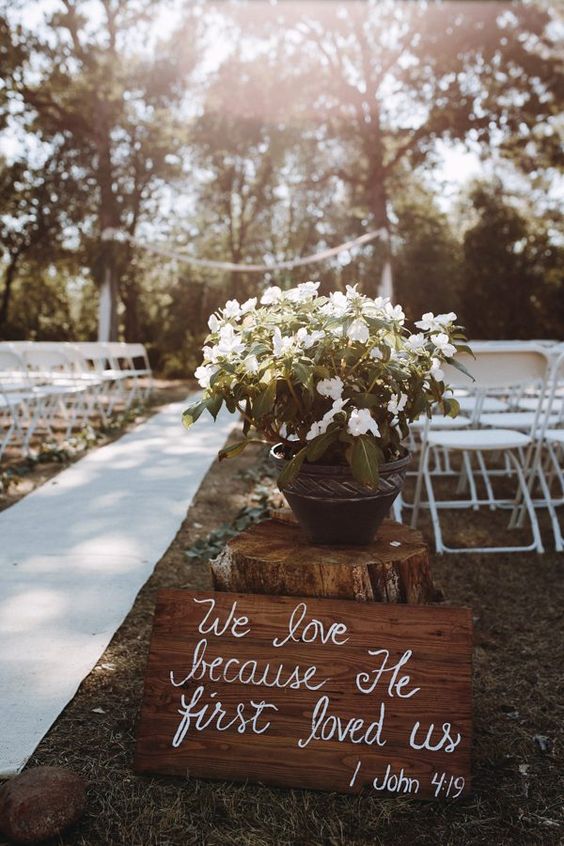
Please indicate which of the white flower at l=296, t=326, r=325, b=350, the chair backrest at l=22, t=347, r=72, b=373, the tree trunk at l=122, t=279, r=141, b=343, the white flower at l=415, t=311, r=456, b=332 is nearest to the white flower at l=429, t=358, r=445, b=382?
the white flower at l=415, t=311, r=456, b=332

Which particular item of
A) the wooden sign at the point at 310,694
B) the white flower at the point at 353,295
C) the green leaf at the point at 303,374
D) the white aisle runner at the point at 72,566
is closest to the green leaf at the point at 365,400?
the green leaf at the point at 303,374

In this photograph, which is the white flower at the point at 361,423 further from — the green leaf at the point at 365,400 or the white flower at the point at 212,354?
the white flower at the point at 212,354

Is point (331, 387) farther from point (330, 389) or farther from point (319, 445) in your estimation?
point (319, 445)

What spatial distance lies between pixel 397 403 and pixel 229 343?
46 centimetres

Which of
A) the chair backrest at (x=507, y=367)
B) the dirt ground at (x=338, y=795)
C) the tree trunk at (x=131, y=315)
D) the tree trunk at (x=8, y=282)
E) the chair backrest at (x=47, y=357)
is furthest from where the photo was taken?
the tree trunk at (x=131, y=315)

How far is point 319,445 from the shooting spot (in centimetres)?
188

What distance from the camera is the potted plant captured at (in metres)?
1.88

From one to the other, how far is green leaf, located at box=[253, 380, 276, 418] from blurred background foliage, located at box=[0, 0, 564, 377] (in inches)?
496

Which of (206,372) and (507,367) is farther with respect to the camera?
(507,367)

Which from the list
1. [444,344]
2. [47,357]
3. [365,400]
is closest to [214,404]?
[365,400]

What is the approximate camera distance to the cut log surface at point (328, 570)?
199 centimetres

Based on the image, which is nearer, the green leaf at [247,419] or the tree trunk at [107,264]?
the green leaf at [247,419]

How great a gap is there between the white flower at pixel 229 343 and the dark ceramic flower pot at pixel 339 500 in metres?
0.33

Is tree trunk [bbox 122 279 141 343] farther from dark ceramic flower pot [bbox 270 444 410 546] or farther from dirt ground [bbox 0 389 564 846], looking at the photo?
dark ceramic flower pot [bbox 270 444 410 546]
